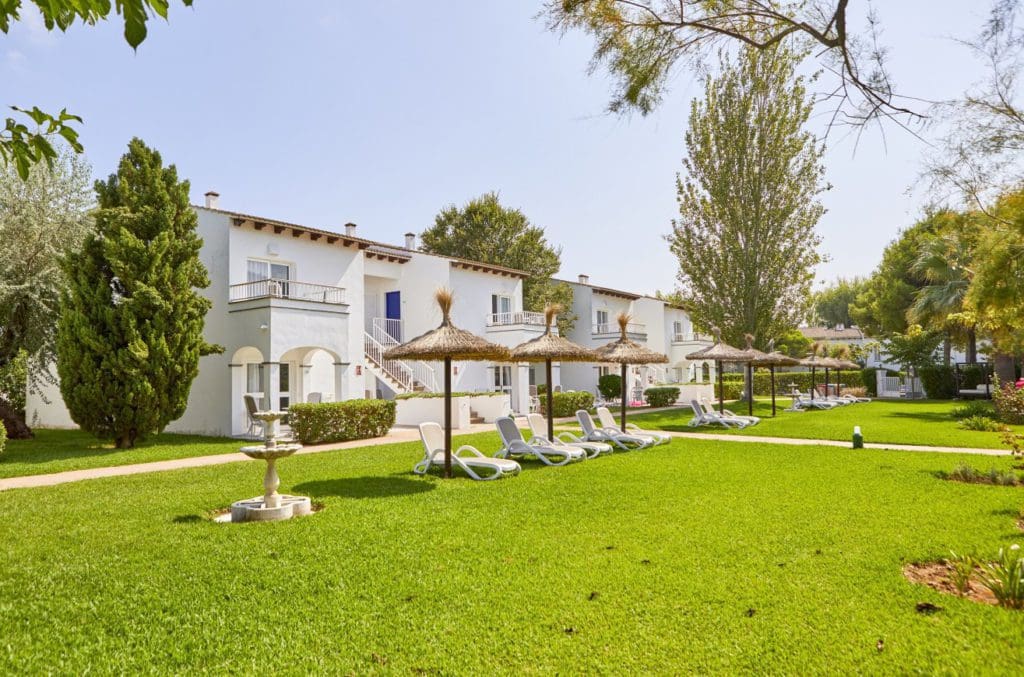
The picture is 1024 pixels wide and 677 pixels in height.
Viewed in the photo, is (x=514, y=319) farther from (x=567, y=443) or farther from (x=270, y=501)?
(x=270, y=501)

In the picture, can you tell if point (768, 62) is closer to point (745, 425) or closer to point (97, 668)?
point (745, 425)

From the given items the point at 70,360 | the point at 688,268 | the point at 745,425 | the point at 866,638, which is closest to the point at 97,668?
the point at 866,638

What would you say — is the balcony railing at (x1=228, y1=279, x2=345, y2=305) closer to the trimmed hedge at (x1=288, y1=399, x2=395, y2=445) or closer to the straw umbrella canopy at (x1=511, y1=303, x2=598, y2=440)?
the trimmed hedge at (x1=288, y1=399, x2=395, y2=445)

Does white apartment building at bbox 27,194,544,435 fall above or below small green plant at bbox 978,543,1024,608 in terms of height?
above

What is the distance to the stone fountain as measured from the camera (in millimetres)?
7648

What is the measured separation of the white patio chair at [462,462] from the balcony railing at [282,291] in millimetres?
8419

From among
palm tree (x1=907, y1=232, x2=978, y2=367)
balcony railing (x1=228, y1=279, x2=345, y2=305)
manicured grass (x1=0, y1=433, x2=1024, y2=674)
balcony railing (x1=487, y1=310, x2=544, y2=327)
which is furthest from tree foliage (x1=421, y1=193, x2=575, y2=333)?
manicured grass (x1=0, y1=433, x2=1024, y2=674)

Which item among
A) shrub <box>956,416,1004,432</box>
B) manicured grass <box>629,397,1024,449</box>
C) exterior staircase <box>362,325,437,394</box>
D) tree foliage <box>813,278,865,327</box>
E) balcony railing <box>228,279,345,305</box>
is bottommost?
manicured grass <box>629,397,1024,449</box>

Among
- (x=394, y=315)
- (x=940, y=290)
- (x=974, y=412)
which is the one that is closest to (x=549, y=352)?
(x=394, y=315)

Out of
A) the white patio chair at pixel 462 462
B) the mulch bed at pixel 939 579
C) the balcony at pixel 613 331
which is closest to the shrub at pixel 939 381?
the balcony at pixel 613 331

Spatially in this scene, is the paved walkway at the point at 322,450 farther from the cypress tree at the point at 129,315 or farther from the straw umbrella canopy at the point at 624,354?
the straw umbrella canopy at the point at 624,354

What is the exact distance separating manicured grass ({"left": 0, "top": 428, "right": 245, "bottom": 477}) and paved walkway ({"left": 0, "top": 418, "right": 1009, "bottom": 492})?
1.54 ft

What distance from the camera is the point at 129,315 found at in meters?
14.9

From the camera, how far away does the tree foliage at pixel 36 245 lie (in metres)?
15.5
